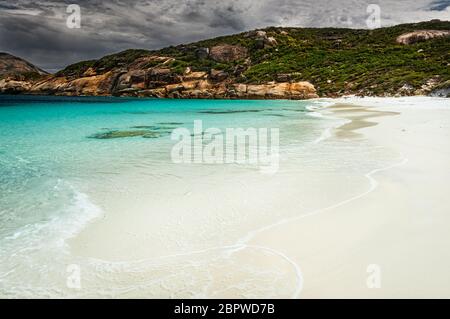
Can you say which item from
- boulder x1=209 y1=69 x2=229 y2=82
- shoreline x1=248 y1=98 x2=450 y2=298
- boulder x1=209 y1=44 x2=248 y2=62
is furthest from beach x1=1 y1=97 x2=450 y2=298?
boulder x1=209 y1=44 x2=248 y2=62

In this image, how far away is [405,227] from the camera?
494cm

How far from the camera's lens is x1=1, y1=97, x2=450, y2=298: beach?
372 centimetres

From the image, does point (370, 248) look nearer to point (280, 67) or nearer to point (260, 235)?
point (260, 235)

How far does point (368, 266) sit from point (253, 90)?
251ft

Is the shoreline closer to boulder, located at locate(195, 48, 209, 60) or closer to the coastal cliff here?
the coastal cliff

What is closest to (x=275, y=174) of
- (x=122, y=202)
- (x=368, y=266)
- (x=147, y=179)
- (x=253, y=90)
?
(x=147, y=179)

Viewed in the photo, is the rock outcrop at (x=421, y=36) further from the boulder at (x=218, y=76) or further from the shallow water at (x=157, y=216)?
the shallow water at (x=157, y=216)

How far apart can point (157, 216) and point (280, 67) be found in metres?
83.2

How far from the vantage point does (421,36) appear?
87688 mm

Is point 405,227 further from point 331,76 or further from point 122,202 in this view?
point 331,76

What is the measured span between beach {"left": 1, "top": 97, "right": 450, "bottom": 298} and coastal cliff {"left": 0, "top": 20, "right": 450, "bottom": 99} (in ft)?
150

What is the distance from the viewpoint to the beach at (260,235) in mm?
3723
